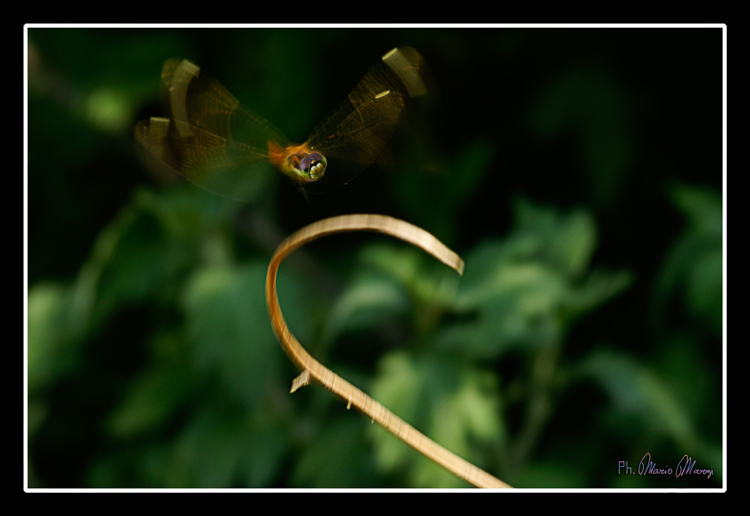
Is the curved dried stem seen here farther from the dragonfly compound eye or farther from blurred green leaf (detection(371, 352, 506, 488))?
blurred green leaf (detection(371, 352, 506, 488))

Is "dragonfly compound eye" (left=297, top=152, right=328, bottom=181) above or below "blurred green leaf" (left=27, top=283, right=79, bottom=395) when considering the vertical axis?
above

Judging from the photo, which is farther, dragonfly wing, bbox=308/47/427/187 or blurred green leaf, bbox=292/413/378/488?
blurred green leaf, bbox=292/413/378/488

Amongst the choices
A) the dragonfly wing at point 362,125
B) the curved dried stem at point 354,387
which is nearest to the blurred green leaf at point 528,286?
the dragonfly wing at point 362,125

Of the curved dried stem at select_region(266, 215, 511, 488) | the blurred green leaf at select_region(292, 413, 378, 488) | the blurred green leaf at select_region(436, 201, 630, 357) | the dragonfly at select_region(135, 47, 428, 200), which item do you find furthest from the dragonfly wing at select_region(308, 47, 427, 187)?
the blurred green leaf at select_region(292, 413, 378, 488)

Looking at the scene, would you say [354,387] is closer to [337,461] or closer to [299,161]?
[299,161]

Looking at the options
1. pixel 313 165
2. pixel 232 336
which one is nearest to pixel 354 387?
pixel 313 165

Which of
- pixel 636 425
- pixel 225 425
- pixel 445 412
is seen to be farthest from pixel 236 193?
pixel 636 425

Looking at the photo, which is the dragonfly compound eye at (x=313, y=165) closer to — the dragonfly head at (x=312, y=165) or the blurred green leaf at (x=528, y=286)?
the dragonfly head at (x=312, y=165)
